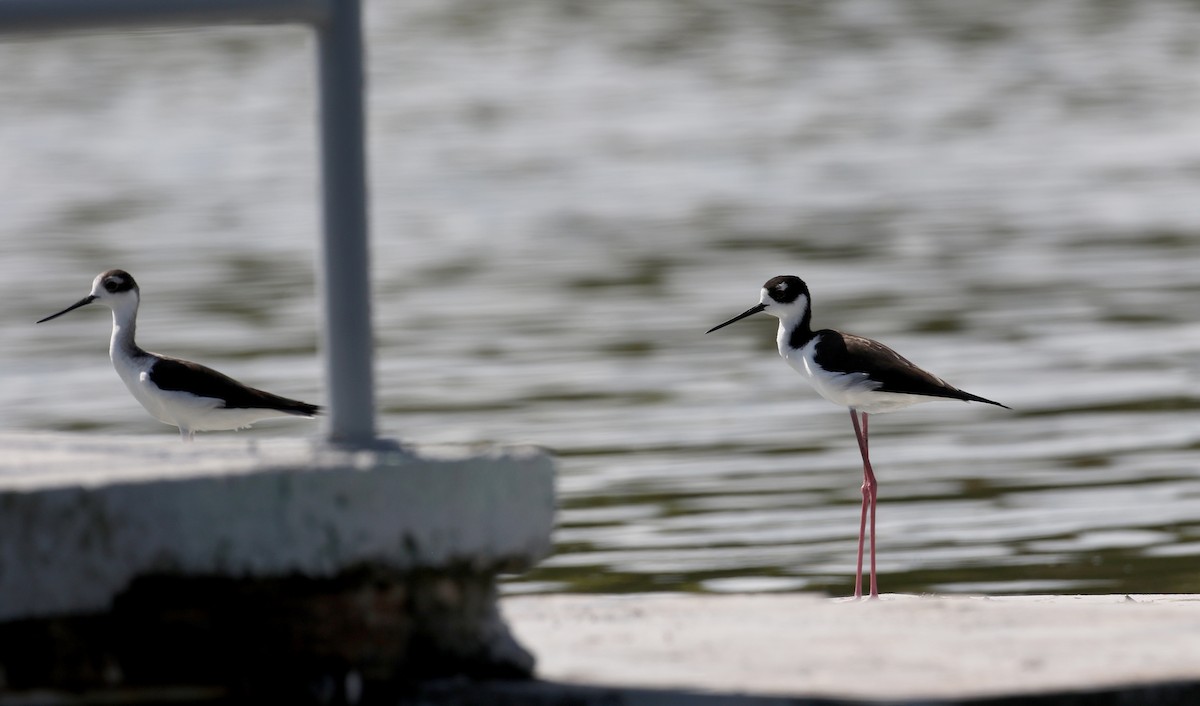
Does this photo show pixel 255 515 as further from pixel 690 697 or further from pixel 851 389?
pixel 851 389

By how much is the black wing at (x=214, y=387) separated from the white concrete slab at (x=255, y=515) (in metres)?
2.91

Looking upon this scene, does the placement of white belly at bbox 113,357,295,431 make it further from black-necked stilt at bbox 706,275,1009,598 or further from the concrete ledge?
the concrete ledge

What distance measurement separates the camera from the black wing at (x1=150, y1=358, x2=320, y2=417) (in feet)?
26.2

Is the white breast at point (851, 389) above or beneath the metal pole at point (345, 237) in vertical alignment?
beneath

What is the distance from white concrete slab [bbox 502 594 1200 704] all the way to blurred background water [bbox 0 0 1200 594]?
3068 millimetres

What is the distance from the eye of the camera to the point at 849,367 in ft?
27.9

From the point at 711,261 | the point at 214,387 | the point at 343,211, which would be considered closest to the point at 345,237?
the point at 343,211

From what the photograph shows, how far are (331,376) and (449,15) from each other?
1908 inches

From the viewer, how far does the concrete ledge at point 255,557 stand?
4.68 metres

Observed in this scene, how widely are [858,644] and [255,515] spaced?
63.8 inches

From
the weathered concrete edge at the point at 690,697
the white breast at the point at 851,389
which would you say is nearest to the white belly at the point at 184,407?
the white breast at the point at 851,389

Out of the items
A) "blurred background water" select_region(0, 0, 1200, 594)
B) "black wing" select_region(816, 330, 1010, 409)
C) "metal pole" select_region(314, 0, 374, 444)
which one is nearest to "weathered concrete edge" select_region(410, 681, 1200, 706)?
"metal pole" select_region(314, 0, 374, 444)

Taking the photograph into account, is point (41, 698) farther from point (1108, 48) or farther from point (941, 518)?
point (1108, 48)

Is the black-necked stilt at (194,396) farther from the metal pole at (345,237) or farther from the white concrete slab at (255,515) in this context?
the white concrete slab at (255,515)
